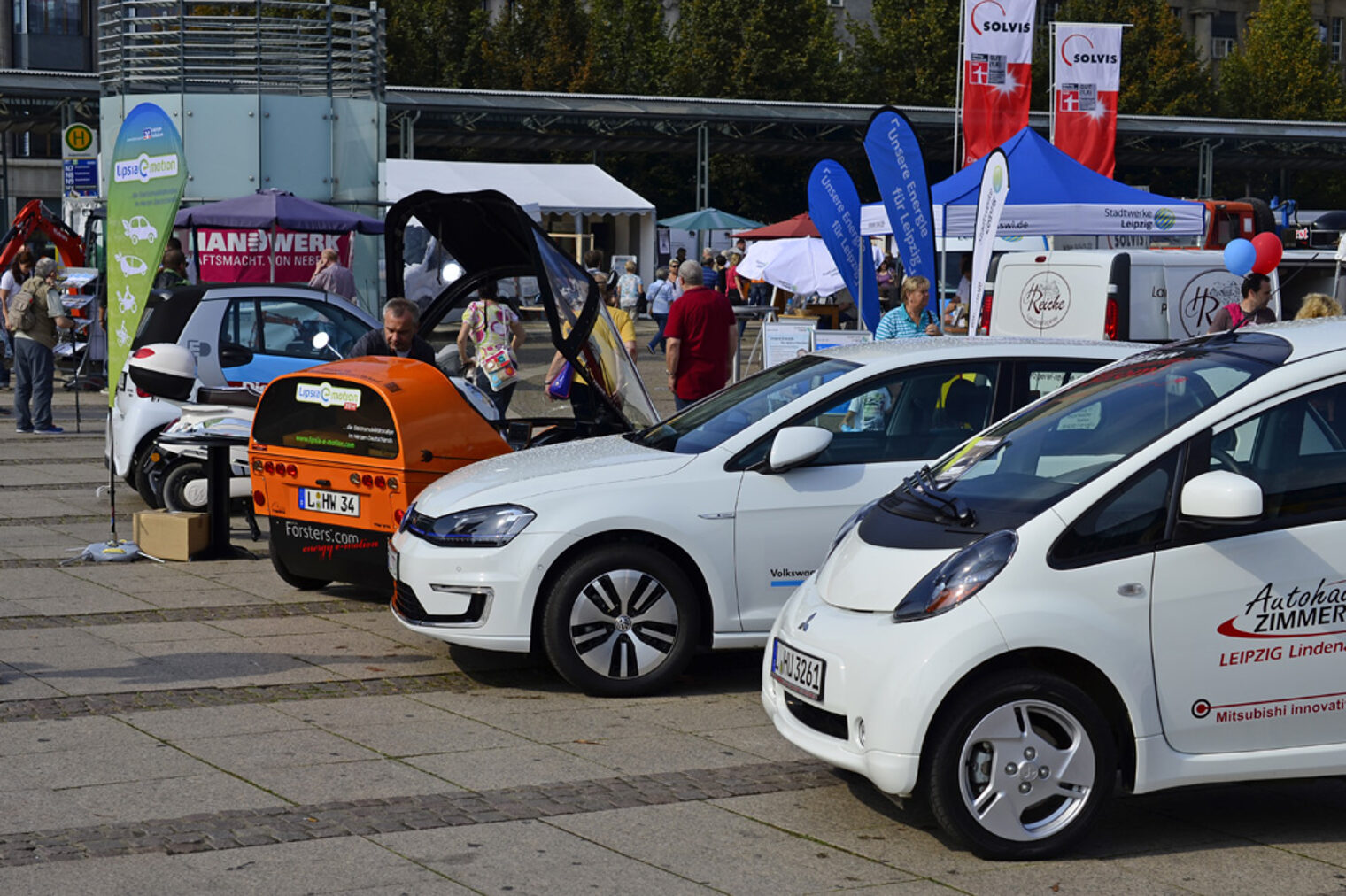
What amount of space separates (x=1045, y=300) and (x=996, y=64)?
23.5 feet

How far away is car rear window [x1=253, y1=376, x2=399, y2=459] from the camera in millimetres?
8695

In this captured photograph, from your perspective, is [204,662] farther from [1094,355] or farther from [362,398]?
[1094,355]

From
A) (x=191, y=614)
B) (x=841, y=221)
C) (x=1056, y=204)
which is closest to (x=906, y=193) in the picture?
(x=841, y=221)

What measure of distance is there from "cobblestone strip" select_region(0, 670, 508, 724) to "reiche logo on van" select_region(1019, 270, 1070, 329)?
27.2 feet

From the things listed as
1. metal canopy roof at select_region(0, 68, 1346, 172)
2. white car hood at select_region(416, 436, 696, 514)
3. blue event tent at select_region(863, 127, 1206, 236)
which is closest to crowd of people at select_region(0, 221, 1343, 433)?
blue event tent at select_region(863, 127, 1206, 236)

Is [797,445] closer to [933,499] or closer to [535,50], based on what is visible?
[933,499]

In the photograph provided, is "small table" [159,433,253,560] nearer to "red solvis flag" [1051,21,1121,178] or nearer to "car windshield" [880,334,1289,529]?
"car windshield" [880,334,1289,529]

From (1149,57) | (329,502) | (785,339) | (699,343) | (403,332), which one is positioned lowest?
(329,502)

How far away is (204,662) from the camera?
7.89 m

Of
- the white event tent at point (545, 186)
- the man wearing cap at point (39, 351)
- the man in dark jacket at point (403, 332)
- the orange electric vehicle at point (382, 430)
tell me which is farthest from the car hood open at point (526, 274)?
the white event tent at point (545, 186)

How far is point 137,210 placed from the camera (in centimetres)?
1103

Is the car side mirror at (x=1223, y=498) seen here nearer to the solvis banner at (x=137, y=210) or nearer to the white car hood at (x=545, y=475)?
the white car hood at (x=545, y=475)

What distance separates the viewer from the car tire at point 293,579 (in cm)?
948

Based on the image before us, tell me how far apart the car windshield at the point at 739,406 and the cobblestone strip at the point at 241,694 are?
4.19 ft
